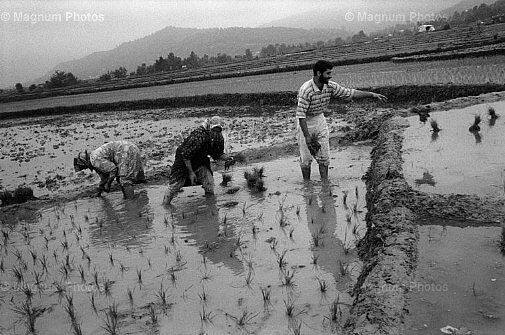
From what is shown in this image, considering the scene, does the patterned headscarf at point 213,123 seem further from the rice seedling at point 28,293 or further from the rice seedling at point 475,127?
the rice seedling at point 475,127

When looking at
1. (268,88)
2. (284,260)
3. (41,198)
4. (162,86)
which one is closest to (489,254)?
(284,260)

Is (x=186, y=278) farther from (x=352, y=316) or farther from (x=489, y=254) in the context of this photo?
(x=489, y=254)

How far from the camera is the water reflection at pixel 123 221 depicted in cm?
472

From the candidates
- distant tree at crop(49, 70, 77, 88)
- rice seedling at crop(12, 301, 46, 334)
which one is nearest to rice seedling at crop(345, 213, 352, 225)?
rice seedling at crop(12, 301, 46, 334)

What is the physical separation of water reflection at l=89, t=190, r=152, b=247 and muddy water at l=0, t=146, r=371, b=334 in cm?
2

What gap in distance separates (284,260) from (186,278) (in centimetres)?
86

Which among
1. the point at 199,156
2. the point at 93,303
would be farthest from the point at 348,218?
the point at 93,303

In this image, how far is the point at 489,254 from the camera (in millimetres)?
2844

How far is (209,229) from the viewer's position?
463 cm

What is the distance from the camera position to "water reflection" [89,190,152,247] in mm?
4723

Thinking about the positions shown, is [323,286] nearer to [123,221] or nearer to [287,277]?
[287,277]

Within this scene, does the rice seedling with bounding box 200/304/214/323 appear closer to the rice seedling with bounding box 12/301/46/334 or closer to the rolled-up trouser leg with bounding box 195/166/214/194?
the rice seedling with bounding box 12/301/46/334

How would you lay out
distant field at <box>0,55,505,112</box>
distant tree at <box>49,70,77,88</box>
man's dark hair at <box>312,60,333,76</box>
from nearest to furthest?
man's dark hair at <box>312,60,333,76</box> → distant field at <box>0,55,505,112</box> → distant tree at <box>49,70,77,88</box>

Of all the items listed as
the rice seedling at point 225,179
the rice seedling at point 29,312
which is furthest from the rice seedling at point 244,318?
the rice seedling at point 225,179
